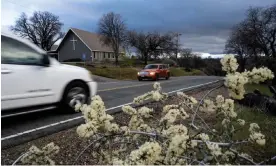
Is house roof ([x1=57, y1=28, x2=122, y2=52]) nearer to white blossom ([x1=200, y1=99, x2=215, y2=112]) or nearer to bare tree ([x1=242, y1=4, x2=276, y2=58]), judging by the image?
bare tree ([x1=242, y1=4, x2=276, y2=58])

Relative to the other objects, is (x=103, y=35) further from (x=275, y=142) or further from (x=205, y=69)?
(x=275, y=142)

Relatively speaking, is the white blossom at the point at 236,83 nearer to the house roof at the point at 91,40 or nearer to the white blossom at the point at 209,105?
the white blossom at the point at 209,105

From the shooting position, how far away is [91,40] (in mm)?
63281

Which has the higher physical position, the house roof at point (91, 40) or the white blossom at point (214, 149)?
the house roof at point (91, 40)

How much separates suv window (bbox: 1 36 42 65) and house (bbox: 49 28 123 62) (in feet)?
172

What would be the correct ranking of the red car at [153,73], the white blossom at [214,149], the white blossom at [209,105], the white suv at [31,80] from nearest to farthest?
the white blossom at [214,149], the white blossom at [209,105], the white suv at [31,80], the red car at [153,73]

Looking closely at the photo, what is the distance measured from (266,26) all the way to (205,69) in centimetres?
1571

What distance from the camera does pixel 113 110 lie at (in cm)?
816

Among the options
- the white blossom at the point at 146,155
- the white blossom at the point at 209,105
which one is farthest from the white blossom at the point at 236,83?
the white blossom at the point at 146,155

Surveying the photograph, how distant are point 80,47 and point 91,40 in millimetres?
3686

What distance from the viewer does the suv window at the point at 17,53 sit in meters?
5.70

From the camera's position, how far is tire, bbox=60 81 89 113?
699 centimetres

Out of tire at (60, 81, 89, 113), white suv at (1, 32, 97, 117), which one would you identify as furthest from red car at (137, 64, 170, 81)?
white suv at (1, 32, 97, 117)

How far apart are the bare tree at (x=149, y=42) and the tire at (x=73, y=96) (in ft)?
194
